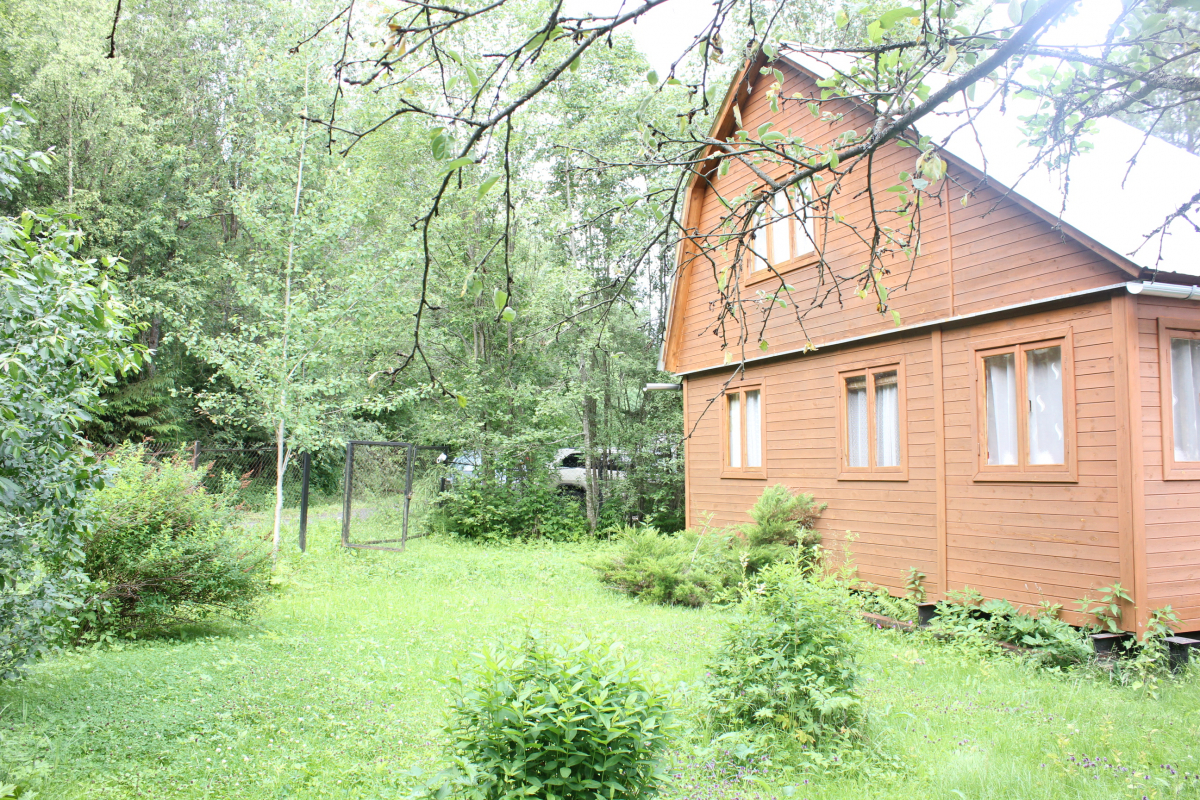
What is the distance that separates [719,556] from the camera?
9.20m

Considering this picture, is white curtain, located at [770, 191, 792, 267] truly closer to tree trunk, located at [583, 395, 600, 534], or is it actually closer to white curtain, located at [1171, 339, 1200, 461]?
white curtain, located at [1171, 339, 1200, 461]

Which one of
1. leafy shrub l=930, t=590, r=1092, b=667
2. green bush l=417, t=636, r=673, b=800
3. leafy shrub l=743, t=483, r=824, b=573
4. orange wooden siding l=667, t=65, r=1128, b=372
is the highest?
orange wooden siding l=667, t=65, r=1128, b=372

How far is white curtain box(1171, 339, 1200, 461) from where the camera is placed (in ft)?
21.0

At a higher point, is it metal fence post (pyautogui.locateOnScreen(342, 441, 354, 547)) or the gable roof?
the gable roof

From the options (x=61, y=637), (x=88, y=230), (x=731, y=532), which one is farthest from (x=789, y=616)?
(x=88, y=230)

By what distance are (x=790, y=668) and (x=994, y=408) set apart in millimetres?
4210

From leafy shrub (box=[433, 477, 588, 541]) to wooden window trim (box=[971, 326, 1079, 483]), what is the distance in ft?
33.6

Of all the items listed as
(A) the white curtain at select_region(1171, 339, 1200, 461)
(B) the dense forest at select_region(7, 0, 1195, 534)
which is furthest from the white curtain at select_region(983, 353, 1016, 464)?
(B) the dense forest at select_region(7, 0, 1195, 534)

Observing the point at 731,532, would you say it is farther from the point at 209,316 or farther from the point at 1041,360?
the point at 209,316

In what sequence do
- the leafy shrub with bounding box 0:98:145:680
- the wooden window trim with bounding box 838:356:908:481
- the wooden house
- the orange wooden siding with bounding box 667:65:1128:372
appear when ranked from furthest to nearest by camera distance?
the wooden window trim with bounding box 838:356:908:481
the orange wooden siding with bounding box 667:65:1128:372
the wooden house
the leafy shrub with bounding box 0:98:145:680

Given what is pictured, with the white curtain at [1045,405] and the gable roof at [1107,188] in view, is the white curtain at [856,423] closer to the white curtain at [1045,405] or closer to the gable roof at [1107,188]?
the white curtain at [1045,405]

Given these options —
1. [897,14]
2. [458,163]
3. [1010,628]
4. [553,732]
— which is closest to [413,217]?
[1010,628]

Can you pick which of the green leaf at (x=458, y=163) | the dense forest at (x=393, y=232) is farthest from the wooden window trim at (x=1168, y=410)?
the dense forest at (x=393, y=232)

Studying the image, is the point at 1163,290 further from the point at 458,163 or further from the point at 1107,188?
the point at 458,163
